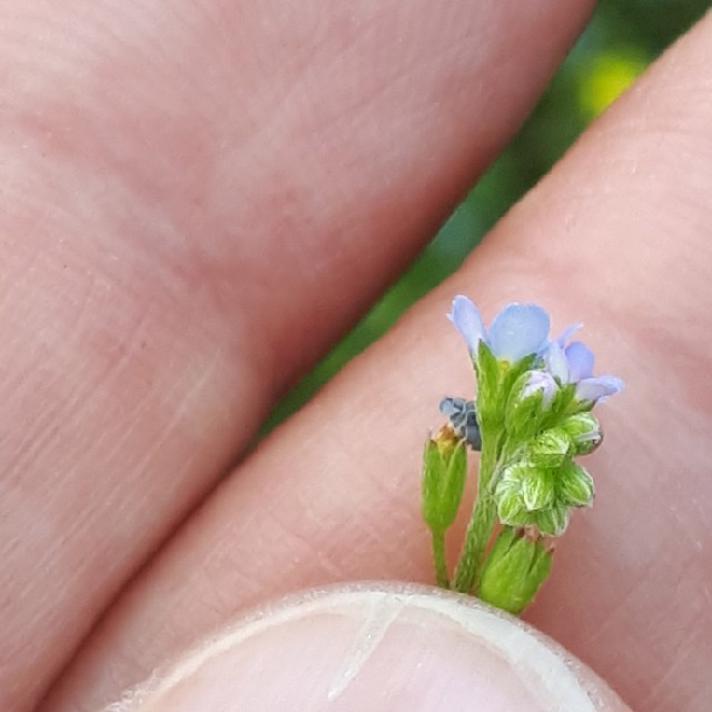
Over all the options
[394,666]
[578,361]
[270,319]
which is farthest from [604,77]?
[394,666]

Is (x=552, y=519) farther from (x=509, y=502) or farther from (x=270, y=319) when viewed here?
(x=270, y=319)

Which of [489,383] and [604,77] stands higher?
[604,77]

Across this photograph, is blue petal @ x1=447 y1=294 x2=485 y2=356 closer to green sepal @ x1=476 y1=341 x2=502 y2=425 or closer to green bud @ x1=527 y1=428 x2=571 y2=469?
green sepal @ x1=476 y1=341 x2=502 y2=425

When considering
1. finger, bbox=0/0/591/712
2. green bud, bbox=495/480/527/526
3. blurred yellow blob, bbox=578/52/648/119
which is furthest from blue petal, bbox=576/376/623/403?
blurred yellow blob, bbox=578/52/648/119

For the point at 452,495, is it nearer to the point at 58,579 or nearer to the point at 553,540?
the point at 553,540

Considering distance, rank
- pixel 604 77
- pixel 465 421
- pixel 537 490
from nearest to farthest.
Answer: pixel 537 490
pixel 465 421
pixel 604 77

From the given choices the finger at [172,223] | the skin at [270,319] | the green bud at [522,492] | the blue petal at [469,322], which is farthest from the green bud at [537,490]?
the finger at [172,223]

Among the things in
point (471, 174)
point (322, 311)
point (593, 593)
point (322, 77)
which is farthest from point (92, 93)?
point (593, 593)
